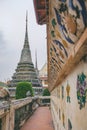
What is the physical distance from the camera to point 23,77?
53.8m

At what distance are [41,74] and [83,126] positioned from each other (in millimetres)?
80927

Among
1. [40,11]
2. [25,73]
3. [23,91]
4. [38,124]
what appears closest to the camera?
[40,11]

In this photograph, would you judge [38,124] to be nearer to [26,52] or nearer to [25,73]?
[25,73]

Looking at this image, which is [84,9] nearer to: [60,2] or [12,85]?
[60,2]

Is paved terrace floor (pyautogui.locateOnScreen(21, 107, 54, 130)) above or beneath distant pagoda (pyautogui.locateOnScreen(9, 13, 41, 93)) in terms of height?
beneath

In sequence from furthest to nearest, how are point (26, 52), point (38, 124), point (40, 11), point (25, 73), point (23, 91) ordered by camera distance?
point (26, 52)
point (25, 73)
point (23, 91)
point (38, 124)
point (40, 11)

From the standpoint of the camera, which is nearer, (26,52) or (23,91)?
(23,91)

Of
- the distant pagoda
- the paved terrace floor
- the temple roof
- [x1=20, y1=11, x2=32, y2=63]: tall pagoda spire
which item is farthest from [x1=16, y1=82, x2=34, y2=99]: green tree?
the temple roof

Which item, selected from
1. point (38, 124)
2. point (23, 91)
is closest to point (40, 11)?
point (38, 124)

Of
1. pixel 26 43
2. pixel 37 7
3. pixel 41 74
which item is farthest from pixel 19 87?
pixel 41 74

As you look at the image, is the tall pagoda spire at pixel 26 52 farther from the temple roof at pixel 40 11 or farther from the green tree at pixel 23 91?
the temple roof at pixel 40 11

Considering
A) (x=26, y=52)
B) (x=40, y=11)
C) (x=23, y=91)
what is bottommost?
(x=23, y=91)

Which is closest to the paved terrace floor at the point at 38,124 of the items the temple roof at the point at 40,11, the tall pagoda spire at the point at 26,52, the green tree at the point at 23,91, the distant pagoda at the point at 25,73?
the temple roof at the point at 40,11

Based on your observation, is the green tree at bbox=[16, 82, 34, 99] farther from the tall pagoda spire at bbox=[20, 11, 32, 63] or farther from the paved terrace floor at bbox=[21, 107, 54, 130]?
the tall pagoda spire at bbox=[20, 11, 32, 63]
